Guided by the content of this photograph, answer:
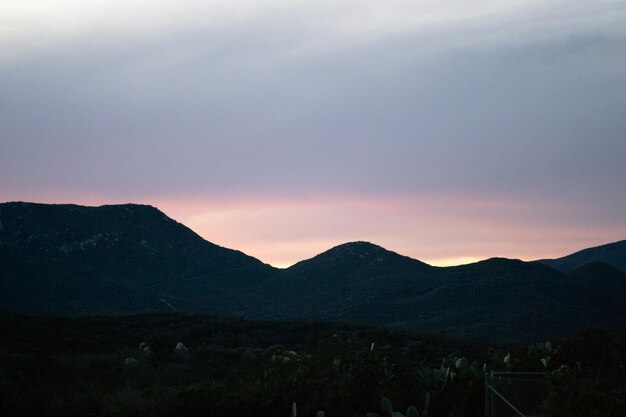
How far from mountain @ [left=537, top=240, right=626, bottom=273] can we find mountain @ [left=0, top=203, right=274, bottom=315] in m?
65.4

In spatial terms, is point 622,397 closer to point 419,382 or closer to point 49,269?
point 419,382

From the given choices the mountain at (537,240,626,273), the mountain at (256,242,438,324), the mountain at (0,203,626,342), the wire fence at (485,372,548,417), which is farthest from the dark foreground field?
the mountain at (537,240,626,273)

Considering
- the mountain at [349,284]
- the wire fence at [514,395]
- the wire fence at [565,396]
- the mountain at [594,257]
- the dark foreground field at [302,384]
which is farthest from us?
the mountain at [594,257]

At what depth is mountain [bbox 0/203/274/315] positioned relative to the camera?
91750mm

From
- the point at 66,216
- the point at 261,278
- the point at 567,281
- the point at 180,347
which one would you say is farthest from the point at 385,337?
the point at 66,216

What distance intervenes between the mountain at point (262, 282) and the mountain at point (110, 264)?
215 millimetres

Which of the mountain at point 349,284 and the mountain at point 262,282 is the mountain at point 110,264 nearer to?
the mountain at point 262,282

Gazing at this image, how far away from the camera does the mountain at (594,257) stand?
5876 inches

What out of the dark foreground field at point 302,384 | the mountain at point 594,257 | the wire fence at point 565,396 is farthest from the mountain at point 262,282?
the wire fence at point 565,396

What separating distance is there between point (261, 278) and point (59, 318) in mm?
73419

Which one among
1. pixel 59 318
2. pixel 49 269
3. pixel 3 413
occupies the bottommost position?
pixel 3 413

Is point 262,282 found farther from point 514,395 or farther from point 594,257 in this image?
point 514,395

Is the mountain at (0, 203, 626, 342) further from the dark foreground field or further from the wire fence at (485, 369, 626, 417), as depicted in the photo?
the wire fence at (485, 369, 626, 417)

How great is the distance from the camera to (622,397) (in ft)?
37.7
